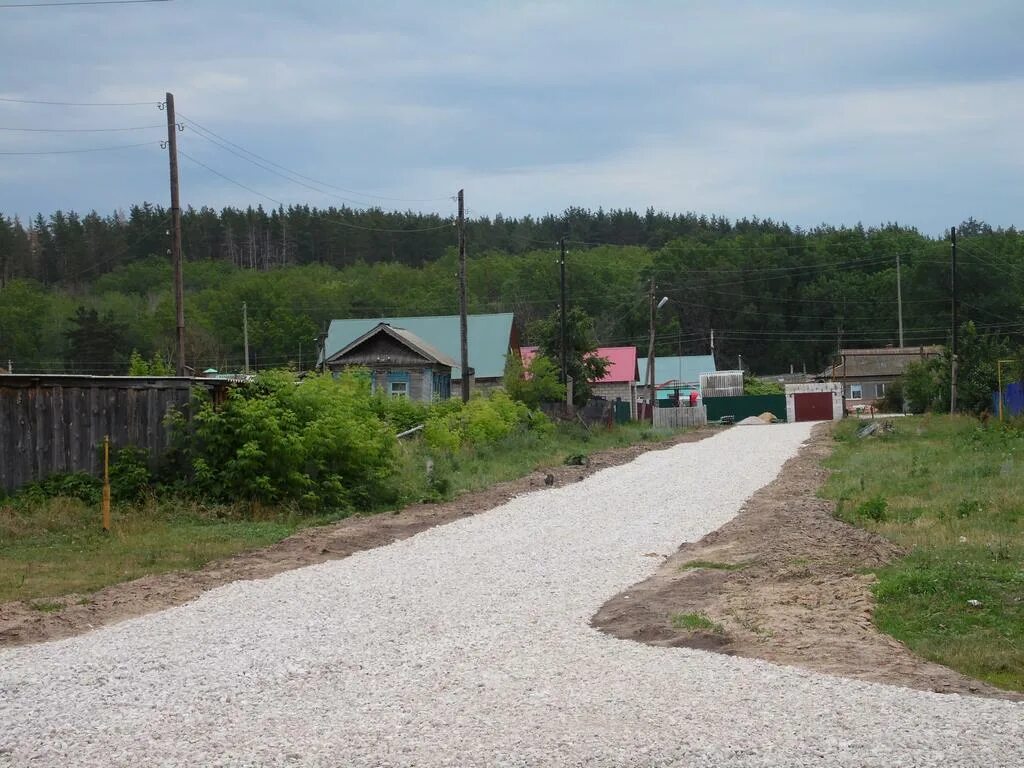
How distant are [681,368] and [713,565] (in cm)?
8641

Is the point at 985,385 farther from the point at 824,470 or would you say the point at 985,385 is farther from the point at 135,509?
the point at 135,509

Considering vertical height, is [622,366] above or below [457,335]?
below

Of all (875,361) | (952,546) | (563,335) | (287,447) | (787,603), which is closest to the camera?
(787,603)

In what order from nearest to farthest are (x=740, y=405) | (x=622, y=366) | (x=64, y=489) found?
(x=64, y=489)
(x=622, y=366)
(x=740, y=405)

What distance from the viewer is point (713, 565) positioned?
13062 millimetres

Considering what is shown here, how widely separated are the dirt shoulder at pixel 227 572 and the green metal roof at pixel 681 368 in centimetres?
7486

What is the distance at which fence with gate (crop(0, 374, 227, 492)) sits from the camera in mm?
17672

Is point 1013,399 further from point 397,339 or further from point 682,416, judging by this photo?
point 682,416

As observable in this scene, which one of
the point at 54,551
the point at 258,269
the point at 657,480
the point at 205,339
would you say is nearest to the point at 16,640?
the point at 54,551

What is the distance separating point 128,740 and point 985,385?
174 ft

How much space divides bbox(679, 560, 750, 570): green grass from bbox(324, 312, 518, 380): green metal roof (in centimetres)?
4890

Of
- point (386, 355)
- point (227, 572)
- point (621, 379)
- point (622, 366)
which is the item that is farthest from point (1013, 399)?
point (227, 572)

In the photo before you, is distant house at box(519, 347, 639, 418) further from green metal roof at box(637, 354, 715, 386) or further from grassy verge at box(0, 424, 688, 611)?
grassy verge at box(0, 424, 688, 611)

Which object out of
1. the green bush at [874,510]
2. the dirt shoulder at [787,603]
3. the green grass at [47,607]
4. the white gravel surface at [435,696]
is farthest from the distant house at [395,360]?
the green grass at [47,607]
